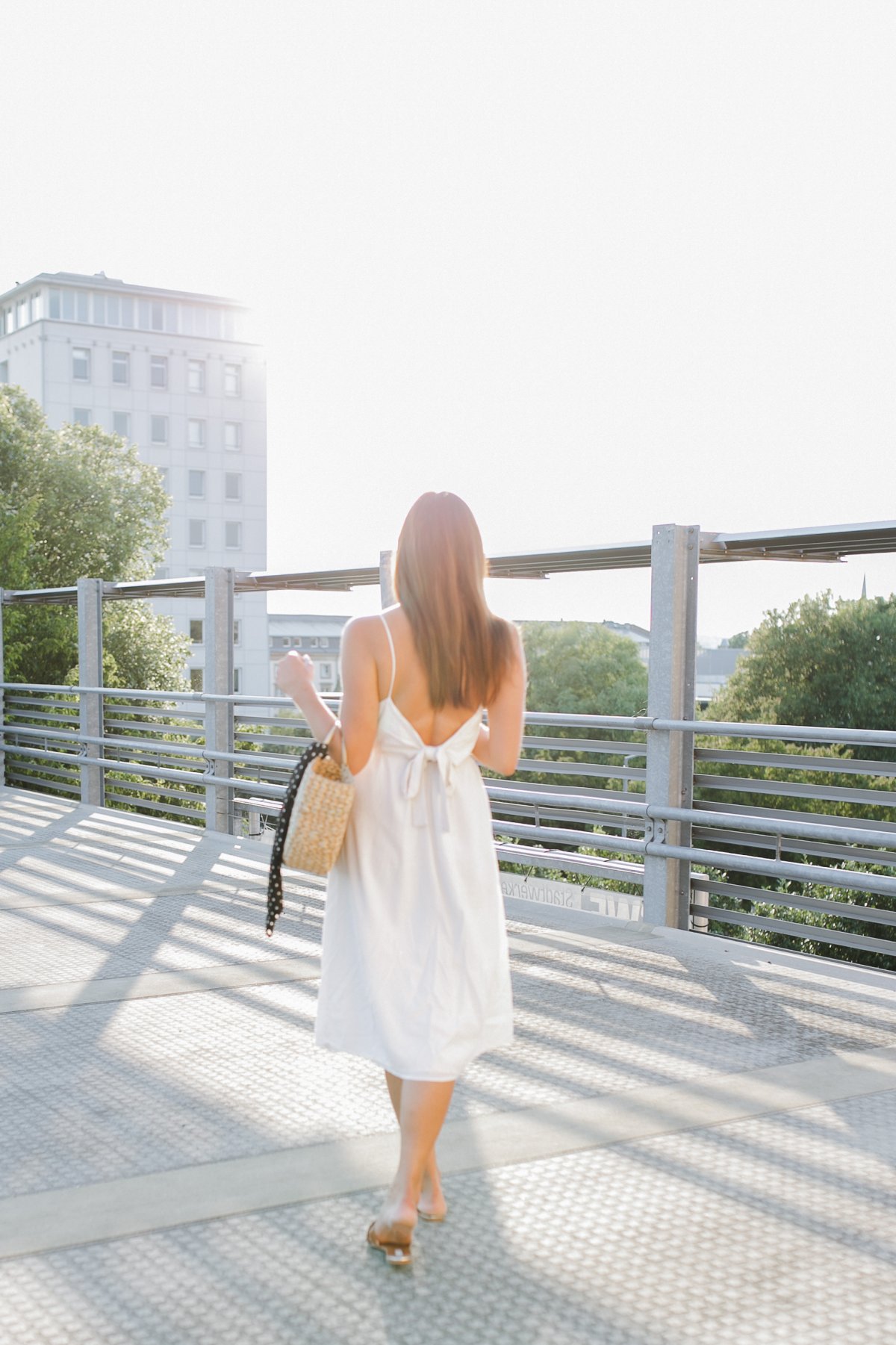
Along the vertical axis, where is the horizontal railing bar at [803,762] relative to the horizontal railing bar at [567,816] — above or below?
above

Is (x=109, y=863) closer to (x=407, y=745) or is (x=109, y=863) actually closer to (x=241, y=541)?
(x=407, y=745)

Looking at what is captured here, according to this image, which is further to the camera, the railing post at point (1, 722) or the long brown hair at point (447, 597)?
the railing post at point (1, 722)

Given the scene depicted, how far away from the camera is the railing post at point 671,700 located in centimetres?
672

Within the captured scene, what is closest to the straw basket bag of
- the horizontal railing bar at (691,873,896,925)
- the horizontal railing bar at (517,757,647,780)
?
the horizontal railing bar at (691,873,896,925)

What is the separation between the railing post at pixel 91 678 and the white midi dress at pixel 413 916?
884 cm

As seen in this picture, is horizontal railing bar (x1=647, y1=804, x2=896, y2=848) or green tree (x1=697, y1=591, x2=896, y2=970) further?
green tree (x1=697, y1=591, x2=896, y2=970)

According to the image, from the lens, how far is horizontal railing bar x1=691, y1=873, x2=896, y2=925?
19.2 ft

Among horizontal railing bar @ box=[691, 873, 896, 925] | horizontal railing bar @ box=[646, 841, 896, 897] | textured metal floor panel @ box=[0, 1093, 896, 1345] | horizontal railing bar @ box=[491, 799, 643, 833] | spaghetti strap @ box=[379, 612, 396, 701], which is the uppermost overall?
spaghetti strap @ box=[379, 612, 396, 701]

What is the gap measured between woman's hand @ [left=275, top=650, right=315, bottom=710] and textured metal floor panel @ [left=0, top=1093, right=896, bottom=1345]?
4.08ft

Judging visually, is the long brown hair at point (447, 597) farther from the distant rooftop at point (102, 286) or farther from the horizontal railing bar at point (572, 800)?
the distant rooftop at point (102, 286)

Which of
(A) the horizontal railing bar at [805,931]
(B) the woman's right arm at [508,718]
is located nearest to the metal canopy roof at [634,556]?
(A) the horizontal railing bar at [805,931]

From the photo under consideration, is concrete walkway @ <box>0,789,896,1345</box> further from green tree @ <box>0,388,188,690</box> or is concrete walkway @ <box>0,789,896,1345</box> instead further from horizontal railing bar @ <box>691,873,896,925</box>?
green tree @ <box>0,388,188,690</box>

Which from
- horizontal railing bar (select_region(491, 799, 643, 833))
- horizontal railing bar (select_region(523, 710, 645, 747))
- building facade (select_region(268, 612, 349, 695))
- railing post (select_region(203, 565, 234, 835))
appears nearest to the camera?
horizontal railing bar (select_region(523, 710, 645, 747))

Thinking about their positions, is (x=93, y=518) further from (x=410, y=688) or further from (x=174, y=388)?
(x=174, y=388)
